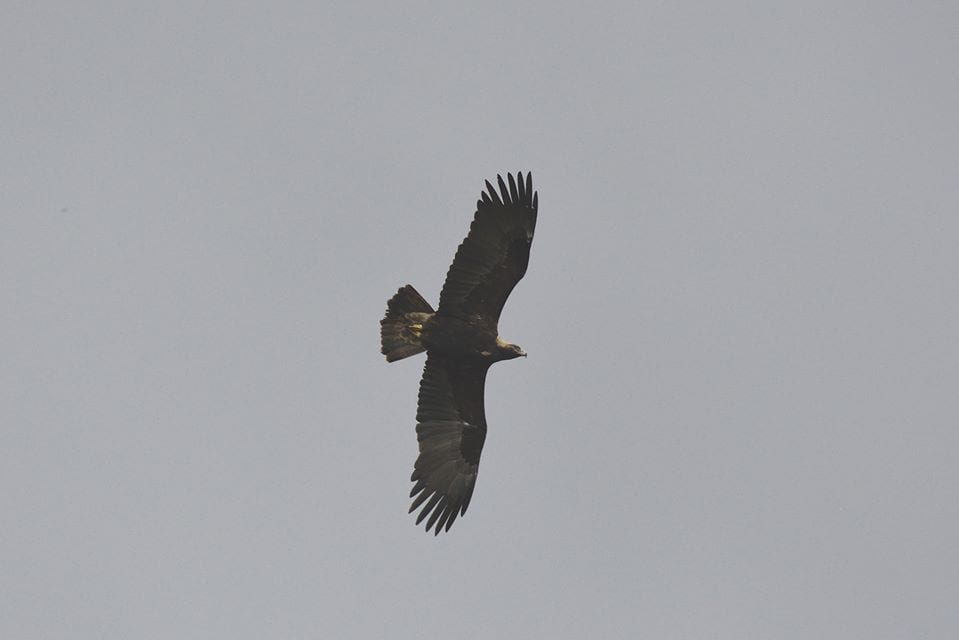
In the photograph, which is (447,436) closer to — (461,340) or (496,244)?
(461,340)

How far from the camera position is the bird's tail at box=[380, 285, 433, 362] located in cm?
2375

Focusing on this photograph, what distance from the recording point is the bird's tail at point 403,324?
935 inches

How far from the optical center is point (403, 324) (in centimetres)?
2384

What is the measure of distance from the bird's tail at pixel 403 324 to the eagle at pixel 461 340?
1cm

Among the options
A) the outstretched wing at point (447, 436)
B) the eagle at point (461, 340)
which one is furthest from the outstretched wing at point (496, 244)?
the outstretched wing at point (447, 436)

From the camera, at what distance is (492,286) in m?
23.2

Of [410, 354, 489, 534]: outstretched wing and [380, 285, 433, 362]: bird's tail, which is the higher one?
[380, 285, 433, 362]: bird's tail

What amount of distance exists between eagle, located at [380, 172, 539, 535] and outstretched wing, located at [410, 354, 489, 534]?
0.05 feet

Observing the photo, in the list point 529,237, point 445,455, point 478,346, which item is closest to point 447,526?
point 445,455

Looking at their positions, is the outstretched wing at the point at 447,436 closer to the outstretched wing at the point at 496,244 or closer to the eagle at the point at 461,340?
the eagle at the point at 461,340

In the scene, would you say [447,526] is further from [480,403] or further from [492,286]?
[492,286]

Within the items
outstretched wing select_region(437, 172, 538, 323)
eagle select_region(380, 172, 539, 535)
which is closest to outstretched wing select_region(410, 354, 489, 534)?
eagle select_region(380, 172, 539, 535)

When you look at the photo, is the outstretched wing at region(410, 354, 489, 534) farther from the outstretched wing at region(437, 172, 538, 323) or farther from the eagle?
the outstretched wing at region(437, 172, 538, 323)

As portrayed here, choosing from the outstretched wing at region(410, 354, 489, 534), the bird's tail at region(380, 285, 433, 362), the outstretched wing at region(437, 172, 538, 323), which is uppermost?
the outstretched wing at region(437, 172, 538, 323)
